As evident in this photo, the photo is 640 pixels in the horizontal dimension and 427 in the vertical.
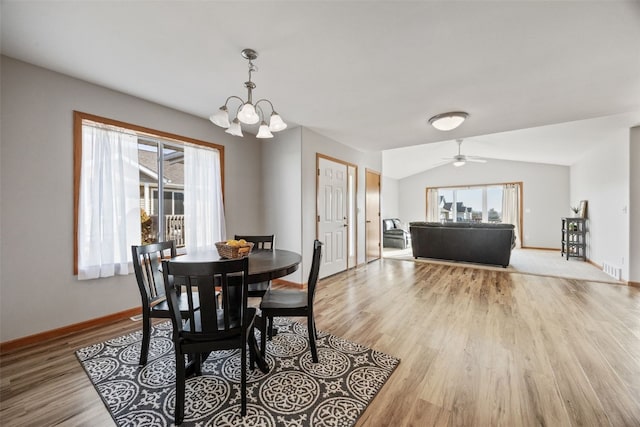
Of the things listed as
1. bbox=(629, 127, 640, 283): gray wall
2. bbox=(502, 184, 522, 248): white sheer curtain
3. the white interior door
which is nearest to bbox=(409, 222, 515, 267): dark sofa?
bbox=(629, 127, 640, 283): gray wall

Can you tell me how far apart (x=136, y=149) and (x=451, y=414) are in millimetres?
3679

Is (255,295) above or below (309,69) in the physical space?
below

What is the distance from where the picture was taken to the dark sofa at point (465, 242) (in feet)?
16.2

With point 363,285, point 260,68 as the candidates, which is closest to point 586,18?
point 260,68

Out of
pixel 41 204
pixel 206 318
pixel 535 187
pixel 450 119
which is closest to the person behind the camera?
pixel 206 318

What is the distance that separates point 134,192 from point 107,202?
27 cm

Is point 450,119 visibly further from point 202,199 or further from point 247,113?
point 202,199

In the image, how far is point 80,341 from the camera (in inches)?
88.2

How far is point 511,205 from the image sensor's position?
8.05 m

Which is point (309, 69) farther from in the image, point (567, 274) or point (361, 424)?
point (567, 274)

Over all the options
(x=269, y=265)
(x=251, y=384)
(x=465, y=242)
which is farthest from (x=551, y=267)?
(x=251, y=384)

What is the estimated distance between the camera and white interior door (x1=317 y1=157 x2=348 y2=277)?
165 inches

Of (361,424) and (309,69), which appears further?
(309,69)

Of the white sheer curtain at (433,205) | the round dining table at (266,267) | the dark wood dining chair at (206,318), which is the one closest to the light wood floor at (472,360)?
the dark wood dining chair at (206,318)
